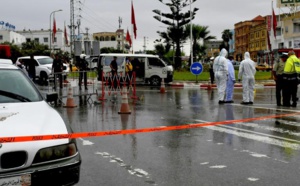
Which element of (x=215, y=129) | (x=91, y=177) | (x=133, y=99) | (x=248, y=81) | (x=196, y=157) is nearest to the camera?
(x=91, y=177)

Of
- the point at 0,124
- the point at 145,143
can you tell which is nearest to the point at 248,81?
the point at 145,143

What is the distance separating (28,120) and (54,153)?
0.61 meters

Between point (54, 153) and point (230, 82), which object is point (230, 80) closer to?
point (230, 82)

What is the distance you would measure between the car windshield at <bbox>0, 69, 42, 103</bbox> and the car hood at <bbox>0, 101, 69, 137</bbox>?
A: 29 centimetres

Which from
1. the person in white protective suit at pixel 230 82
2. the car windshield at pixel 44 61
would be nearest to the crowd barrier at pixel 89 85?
the person in white protective suit at pixel 230 82

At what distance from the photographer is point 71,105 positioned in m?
14.8

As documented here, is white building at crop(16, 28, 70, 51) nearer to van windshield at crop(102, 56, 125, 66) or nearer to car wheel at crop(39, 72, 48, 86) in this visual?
car wheel at crop(39, 72, 48, 86)

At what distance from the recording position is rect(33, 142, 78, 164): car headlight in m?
4.22

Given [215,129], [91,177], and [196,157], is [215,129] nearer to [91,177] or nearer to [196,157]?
[196,157]

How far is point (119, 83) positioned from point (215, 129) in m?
8.89

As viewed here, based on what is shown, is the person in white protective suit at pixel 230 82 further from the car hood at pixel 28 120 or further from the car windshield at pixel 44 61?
the car windshield at pixel 44 61

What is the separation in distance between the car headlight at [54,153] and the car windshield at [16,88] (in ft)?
5.29

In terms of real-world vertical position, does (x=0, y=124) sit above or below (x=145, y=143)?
above

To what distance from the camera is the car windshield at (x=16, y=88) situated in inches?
228
